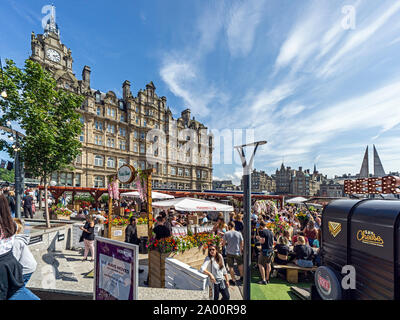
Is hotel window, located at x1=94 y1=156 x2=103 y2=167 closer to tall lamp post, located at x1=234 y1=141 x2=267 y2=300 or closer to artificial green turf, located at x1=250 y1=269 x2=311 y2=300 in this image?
artificial green turf, located at x1=250 y1=269 x2=311 y2=300

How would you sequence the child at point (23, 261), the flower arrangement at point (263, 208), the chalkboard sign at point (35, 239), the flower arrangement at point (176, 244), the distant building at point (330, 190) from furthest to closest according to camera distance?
1. the distant building at point (330, 190)
2. the flower arrangement at point (263, 208)
3. the chalkboard sign at point (35, 239)
4. the flower arrangement at point (176, 244)
5. the child at point (23, 261)

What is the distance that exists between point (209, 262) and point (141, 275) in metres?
3.32

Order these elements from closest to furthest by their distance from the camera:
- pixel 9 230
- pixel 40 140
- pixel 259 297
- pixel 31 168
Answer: pixel 9 230, pixel 259 297, pixel 40 140, pixel 31 168

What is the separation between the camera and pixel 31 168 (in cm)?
988

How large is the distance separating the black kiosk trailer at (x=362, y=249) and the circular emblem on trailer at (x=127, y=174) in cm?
581

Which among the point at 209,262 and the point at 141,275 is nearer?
the point at 209,262

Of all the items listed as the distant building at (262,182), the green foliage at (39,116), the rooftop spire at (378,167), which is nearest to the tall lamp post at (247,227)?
the green foliage at (39,116)

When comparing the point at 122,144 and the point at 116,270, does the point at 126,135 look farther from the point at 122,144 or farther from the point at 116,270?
the point at 116,270

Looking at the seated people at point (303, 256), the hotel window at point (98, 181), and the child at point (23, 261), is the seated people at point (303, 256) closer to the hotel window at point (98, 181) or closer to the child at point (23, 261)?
the child at point (23, 261)

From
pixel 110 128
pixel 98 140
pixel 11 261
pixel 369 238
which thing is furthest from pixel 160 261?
pixel 110 128

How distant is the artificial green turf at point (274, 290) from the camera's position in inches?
220
